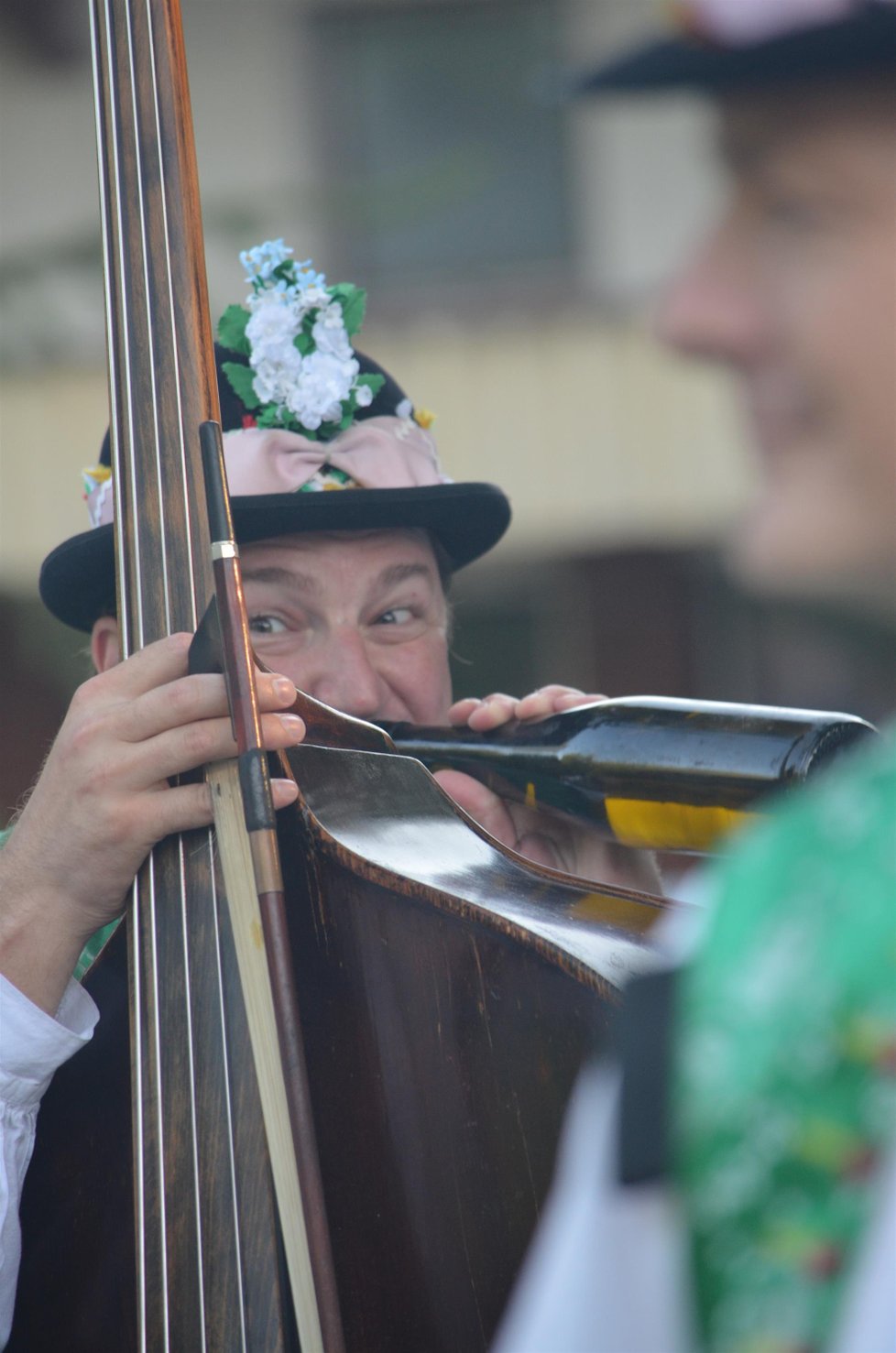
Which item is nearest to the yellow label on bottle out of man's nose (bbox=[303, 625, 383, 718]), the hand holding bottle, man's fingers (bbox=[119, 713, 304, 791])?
the hand holding bottle

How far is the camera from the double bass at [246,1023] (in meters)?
1.03

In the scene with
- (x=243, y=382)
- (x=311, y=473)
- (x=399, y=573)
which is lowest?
(x=399, y=573)

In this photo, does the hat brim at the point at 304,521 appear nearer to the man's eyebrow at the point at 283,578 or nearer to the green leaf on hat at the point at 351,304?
the man's eyebrow at the point at 283,578

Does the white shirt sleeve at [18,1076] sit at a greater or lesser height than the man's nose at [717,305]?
lesser

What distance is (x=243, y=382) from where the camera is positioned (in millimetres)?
1796

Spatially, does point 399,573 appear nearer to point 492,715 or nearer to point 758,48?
point 492,715

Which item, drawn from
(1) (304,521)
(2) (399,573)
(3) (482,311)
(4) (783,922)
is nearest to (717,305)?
(4) (783,922)

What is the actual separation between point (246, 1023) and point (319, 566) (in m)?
0.79

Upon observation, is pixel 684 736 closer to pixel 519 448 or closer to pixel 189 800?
Result: pixel 189 800

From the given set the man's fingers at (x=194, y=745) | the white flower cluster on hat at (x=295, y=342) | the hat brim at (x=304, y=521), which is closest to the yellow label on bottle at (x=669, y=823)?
the man's fingers at (x=194, y=745)

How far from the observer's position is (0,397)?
589cm

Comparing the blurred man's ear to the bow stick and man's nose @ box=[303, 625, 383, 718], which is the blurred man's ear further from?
the bow stick

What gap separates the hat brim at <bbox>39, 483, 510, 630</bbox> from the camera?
1.71 meters

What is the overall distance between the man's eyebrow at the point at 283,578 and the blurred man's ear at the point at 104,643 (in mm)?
167
